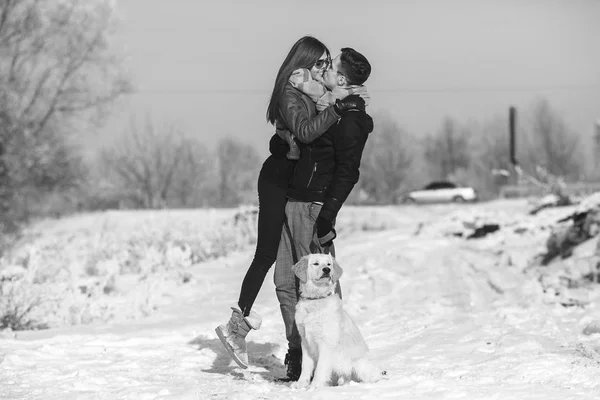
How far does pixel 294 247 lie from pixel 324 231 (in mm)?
347

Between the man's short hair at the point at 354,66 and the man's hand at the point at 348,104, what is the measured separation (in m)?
0.13

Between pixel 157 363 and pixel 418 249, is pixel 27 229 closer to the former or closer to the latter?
pixel 418 249

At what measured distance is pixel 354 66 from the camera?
4.74 metres

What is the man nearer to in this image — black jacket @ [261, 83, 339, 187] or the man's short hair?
the man's short hair

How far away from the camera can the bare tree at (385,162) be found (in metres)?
65.0

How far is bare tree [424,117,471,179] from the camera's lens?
7112 centimetres

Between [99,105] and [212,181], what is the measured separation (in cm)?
3510

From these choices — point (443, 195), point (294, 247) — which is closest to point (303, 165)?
point (294, 247)

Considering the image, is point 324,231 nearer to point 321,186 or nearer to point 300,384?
point 321,186

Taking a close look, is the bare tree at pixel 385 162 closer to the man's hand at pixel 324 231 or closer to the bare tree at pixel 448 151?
the bare tree at pixel 448 151

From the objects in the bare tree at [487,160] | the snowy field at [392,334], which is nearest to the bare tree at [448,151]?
the bare tree at [487,160]

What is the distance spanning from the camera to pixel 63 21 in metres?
24.8

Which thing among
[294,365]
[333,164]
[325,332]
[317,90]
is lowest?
[294,365]

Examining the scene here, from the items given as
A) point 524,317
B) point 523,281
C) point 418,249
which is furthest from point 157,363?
point 418,249
